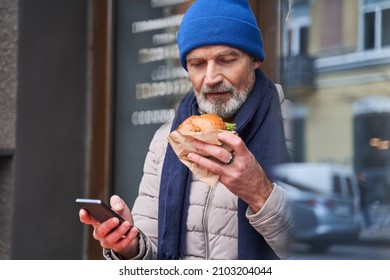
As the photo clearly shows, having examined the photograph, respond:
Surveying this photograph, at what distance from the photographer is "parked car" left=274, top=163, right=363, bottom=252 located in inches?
114

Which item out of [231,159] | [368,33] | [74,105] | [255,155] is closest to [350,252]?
[255,155]

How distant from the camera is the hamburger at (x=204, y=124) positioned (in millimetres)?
2762

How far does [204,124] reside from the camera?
277 centimetres

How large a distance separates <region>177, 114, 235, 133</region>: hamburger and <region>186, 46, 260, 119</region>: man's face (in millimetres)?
78

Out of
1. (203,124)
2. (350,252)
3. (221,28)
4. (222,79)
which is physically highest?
(221,28)

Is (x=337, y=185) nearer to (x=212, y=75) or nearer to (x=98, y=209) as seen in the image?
(x=212, y=75)

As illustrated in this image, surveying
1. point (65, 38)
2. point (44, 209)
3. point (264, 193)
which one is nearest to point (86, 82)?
point (65, 38)

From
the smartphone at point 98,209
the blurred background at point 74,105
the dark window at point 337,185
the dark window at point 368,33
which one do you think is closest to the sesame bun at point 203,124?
the smartphone at point 98,209

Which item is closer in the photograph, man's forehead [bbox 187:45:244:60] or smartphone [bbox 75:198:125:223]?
smartphone [bbox 75:198:125:223]

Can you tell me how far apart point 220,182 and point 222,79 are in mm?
326

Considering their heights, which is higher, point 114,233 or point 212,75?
point 212,75

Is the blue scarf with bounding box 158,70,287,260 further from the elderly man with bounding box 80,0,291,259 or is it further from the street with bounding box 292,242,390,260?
the street with bounding box 292,242,390,260

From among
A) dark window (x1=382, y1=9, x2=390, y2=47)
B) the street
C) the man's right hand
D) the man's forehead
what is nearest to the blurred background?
dark window (x1=382, y1=9, x2=390, y2=47)
